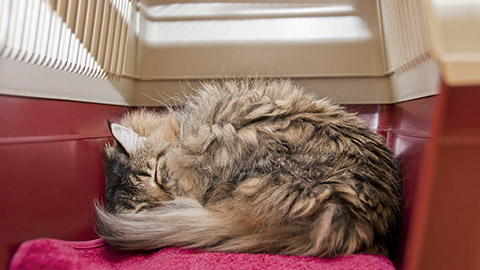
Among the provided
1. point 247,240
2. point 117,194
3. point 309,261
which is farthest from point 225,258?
point 117,194

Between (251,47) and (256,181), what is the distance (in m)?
0.92

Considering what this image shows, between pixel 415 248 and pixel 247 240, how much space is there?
495 millimetres

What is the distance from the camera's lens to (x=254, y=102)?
4.73 feet

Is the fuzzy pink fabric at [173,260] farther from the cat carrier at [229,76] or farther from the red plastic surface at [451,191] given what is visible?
the red plastic surface at [451,191]

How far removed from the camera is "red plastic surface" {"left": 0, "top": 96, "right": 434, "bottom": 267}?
100 centimetres

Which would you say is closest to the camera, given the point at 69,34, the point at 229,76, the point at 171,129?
the point at 69,34

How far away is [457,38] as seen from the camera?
2.33 ft

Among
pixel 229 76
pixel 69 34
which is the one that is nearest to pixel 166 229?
pixel 69 34

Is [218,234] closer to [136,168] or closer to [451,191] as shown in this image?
[136,168]

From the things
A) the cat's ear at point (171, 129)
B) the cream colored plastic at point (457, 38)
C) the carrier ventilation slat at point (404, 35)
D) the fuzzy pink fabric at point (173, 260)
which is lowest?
the fuzzy pink fabric at point (173, 260)

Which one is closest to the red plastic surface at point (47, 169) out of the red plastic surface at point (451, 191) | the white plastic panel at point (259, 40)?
the white plastic panel at point (259, 40)

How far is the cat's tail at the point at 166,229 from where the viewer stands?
3.84 ft

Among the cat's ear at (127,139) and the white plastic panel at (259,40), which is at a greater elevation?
the white plastic panel at (259,40)

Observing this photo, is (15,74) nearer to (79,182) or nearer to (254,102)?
(79,182)
